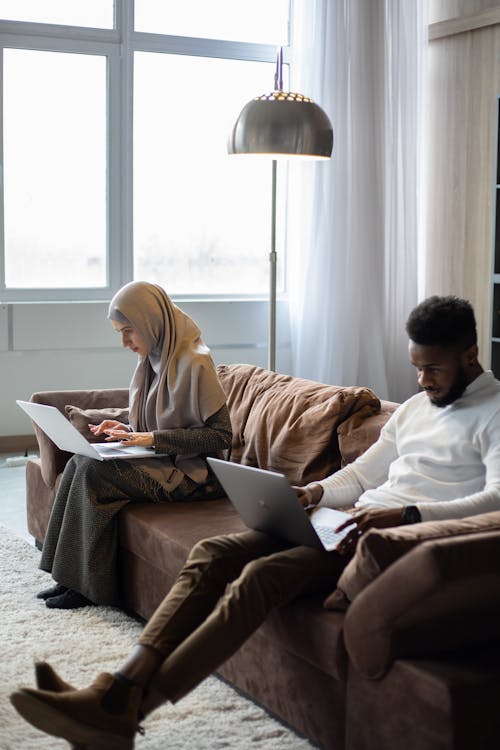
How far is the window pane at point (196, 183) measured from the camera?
5.98 m

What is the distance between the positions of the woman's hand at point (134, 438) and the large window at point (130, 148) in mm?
2756

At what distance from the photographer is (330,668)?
2.04m

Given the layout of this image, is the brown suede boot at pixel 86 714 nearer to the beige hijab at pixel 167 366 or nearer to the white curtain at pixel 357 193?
the beige hijab at pixel 167 366

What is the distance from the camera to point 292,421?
10.5 feet

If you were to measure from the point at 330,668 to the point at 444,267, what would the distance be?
424 cm

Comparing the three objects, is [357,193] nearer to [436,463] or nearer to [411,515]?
[436,463]

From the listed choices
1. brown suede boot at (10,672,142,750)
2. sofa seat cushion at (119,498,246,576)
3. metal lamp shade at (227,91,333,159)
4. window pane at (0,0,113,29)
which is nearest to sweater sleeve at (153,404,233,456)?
sofa seat cushion at (119,498,246,576)

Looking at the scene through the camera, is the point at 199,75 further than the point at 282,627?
Yes

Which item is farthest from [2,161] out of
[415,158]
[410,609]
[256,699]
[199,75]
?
[410,609]

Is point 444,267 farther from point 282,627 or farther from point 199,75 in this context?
point 282,627

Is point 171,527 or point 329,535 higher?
point 329,535

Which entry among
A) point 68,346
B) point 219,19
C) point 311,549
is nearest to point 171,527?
point 311,549

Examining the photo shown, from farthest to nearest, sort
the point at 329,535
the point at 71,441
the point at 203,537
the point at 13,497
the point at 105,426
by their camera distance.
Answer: the point at 13,497, the point at 105,426, the point at 71,441, the point at 203,537, the point at 329,535

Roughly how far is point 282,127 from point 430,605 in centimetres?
262
